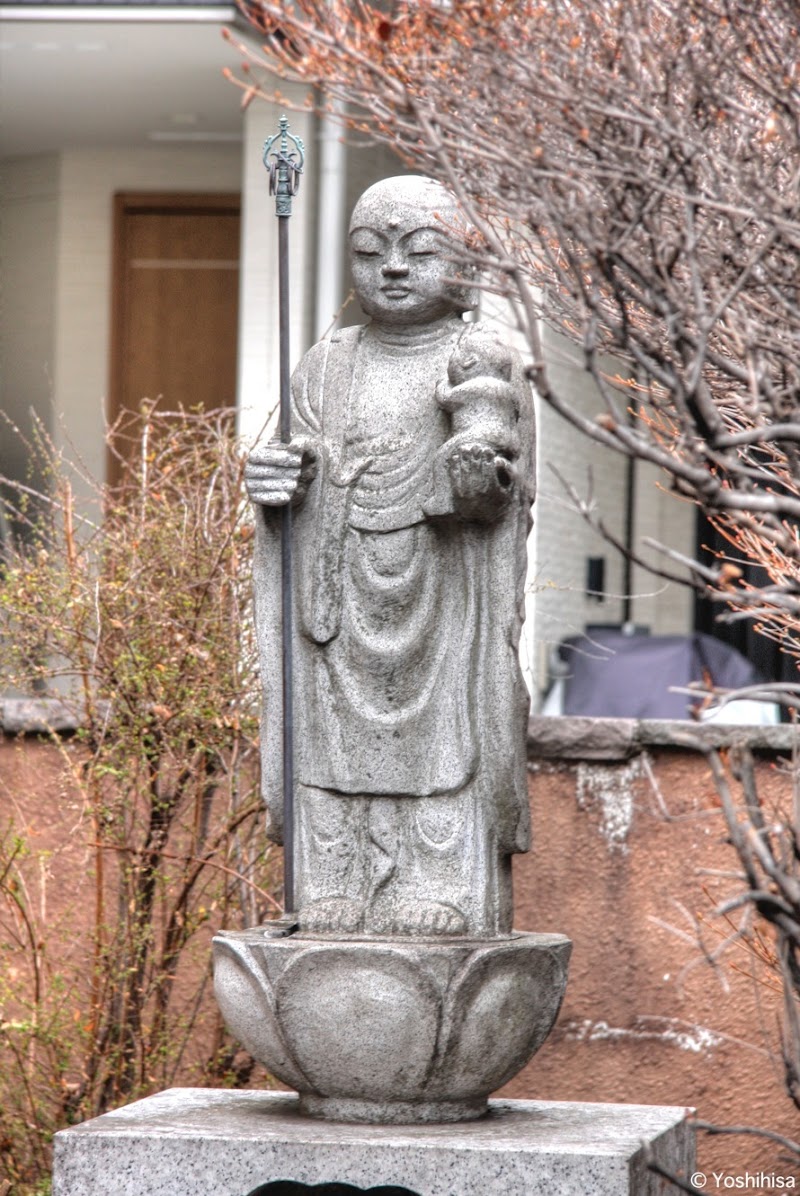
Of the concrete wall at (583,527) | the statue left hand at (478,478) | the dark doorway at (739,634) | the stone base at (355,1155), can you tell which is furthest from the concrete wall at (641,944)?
the dark doorway at (739,634)

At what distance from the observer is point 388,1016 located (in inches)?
170

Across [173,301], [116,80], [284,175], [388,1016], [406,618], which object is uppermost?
[116,80]

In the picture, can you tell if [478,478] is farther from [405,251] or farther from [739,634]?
[739,634]

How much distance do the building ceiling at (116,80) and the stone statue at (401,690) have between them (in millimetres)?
3521

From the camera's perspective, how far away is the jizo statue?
179 inches

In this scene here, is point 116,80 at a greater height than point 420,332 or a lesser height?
greater

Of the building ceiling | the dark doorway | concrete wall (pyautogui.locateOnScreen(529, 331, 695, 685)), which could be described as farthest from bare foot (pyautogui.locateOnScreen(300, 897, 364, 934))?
the dark doorway

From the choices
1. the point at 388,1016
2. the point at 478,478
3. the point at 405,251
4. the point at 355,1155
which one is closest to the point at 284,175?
the point at 405,251

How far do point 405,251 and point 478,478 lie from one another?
24.8 inches

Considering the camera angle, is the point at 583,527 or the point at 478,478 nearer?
the point at 478,478

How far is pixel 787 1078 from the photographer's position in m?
3.11

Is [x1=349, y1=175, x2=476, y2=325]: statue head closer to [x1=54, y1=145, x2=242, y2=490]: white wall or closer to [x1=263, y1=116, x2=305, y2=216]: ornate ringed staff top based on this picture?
[x1=263, y1=116, x2=305, y2=216]: ornate ringed staff top

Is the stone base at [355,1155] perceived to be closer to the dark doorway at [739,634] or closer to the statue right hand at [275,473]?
the statue right hand at [275,473]

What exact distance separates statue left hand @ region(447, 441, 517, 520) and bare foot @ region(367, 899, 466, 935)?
2.92 feet
